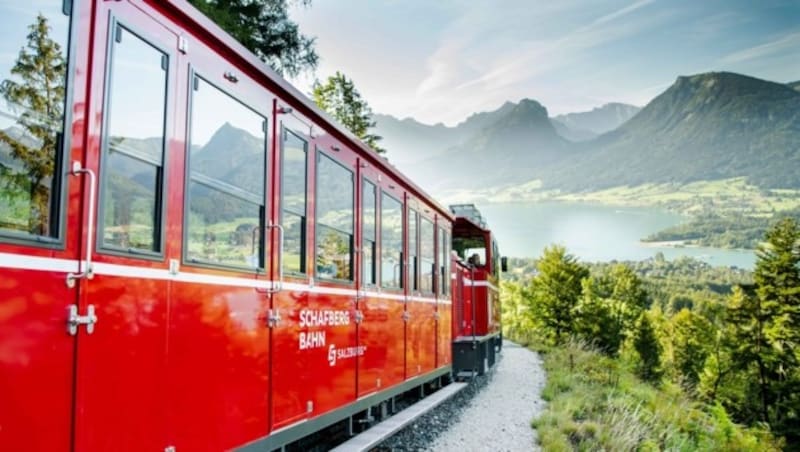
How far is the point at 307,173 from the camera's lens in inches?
225

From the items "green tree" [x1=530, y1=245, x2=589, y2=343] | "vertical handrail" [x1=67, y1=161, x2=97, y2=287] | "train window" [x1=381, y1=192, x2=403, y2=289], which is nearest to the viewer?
"vertical handrail" [x1=67, y1=161, x2=97, y2=287]

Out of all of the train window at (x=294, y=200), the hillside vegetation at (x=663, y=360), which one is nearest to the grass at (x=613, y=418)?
the hillside vegetation at (x=663, y=360)

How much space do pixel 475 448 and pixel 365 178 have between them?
4032 mm

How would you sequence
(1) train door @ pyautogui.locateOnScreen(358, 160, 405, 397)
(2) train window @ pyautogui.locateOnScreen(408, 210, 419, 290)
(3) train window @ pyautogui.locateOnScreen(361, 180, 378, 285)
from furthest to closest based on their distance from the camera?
(2) train window @ pyautogui.locateOnScreen(408, 210, 419, 290) → (3) train window @ pyautogui.locateOnScreen(361, 180, 378, 285) → (1) train door @ pyautogui.locateOnScreen(358, 160, 405, 397)

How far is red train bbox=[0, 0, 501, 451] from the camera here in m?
2.84

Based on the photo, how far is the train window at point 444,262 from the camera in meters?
11.4

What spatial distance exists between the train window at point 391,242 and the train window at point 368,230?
327mm

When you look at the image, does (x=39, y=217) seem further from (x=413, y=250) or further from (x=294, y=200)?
(x=413, y=250)

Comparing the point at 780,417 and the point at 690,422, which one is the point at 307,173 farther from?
the point at 780,417

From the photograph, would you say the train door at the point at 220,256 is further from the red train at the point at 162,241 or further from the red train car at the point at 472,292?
the red train car at the point at 472,292

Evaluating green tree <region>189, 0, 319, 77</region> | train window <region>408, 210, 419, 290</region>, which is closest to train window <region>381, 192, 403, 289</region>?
train window <region>408, 210, 419, 290</region>

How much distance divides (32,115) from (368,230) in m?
4.77

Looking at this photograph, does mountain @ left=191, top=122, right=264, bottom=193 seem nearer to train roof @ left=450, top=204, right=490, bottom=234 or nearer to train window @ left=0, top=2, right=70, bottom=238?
train window @ left=0, top=2, right=70, bottom=238

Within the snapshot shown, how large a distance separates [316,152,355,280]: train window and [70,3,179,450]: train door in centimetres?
229
